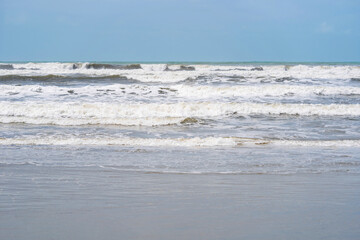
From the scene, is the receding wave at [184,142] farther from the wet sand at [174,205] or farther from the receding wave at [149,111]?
the receding wave at [149,111]

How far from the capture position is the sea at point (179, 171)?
3.38m

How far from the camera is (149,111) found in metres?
12.1

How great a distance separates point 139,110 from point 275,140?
16.3ft

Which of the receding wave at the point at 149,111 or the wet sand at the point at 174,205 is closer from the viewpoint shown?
the wet sand at the point at 174,205

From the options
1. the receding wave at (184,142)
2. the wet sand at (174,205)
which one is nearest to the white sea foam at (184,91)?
the receding wave at (184,142)

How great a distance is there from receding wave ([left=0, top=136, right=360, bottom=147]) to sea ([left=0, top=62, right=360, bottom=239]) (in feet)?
0.06

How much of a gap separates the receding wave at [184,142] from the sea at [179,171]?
19mm

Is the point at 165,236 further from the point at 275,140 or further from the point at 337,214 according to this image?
the point at 275,140

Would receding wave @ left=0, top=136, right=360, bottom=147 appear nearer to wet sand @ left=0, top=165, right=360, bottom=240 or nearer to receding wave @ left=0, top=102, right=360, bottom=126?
wet sand @ left=0, top=165, right=360, bottom=240

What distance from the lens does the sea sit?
3377mm

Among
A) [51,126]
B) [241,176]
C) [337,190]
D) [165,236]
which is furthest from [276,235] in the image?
[51,126]

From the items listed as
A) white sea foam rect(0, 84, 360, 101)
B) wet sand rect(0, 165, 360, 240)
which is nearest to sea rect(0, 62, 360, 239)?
wet sand rect(0, 165, 360, 240)

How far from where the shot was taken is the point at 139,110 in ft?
39.7

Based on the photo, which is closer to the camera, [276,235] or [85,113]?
[276,235]
